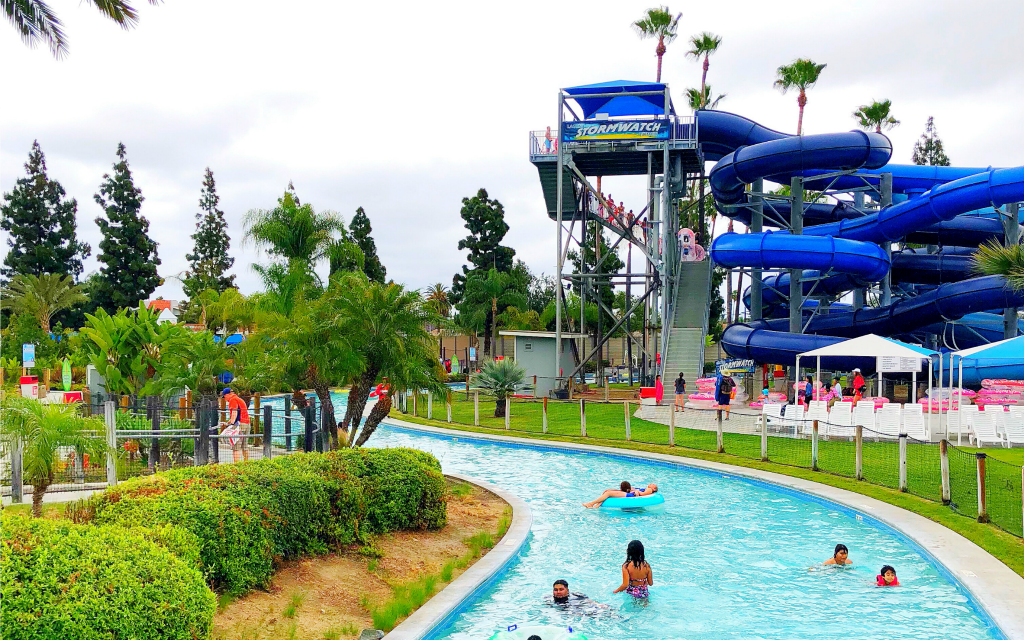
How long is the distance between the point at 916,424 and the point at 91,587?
18044 millimetres

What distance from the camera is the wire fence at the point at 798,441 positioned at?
13.0 meters

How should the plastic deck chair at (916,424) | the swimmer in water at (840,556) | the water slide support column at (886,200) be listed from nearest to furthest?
the swimmer in water at (840,556) → the plastic deck chair at (916,424) → the water slide support column at (886,200)

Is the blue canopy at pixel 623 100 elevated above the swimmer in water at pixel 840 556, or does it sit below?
→ above

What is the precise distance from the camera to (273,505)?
26.5 ft

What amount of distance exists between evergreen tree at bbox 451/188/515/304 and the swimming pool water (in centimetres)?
4362

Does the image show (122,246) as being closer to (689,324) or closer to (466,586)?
(689,324)

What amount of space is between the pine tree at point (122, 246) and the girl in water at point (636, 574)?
180 ft

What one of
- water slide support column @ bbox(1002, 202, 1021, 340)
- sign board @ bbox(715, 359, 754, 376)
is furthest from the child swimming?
water slide support column @ bbox(1002, 202, 1021, 340)

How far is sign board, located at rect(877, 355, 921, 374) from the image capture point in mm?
21837

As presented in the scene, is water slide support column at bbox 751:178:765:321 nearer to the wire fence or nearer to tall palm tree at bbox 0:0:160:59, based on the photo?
the wire fence

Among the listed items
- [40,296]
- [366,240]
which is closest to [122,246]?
[40,296]

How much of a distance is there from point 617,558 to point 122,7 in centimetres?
1030

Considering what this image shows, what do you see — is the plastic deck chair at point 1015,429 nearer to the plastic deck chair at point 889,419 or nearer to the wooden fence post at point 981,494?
the plastic deck chair at point 889,419

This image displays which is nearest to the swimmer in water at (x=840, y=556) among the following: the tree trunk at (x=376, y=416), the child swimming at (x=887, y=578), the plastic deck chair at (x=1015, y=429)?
the child swimming at (x=887, y=578)
